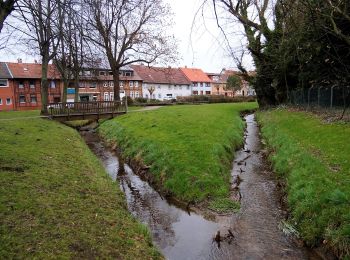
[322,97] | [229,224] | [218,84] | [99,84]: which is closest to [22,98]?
[99,84]

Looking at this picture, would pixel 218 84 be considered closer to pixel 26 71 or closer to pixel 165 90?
pixel 165 90

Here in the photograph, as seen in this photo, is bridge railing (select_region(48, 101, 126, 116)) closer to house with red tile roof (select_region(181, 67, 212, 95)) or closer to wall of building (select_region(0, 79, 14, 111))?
wall of building (select_region(0, 79, 14, 111))

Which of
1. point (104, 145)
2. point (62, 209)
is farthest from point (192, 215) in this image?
point (104, 145)

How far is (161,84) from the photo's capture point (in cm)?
8200

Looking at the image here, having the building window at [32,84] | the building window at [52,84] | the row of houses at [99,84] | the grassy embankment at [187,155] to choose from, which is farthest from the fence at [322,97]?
the building window at [32,84]

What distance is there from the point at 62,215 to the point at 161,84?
250 feet

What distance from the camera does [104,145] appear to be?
2103 centimetres

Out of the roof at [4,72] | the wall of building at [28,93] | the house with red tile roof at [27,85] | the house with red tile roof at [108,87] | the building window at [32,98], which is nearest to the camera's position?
the roof at [4,72]

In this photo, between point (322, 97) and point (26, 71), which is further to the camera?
point (26, 71)

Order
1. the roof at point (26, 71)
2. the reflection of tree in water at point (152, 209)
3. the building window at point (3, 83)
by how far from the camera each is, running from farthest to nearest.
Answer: the roof at point (26, 71) < the building window at point (3, 83) < the reflection of tree in water at point (152, 209)

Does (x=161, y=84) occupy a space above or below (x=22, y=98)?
above

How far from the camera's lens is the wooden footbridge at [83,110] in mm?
29359

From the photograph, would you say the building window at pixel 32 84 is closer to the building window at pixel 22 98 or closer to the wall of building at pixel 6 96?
the building window at pixel 22 98

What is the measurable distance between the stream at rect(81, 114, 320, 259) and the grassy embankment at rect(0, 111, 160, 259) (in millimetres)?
783
